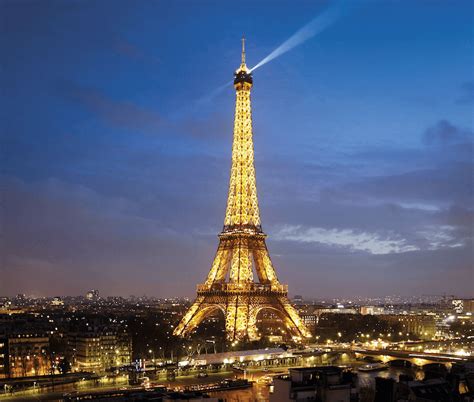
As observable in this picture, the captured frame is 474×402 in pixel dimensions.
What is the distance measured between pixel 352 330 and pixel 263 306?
33.3 metres

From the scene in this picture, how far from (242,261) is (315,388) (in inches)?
1582

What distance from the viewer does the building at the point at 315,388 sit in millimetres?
22781

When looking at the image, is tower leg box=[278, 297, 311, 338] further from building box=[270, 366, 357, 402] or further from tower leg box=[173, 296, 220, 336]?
building box=[270, 366, 357, 402]

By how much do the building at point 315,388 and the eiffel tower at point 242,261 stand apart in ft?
123

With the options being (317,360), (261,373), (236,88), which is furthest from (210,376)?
(236,88)

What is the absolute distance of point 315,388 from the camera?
23.2 m

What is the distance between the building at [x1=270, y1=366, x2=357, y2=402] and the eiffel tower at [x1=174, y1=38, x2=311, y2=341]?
3745 cm

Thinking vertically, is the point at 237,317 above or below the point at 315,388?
above

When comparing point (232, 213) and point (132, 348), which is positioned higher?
point (232, 213)

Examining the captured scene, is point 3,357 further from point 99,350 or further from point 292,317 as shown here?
point 292,317

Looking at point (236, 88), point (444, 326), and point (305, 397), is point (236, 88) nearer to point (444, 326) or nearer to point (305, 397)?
point (305, 397)

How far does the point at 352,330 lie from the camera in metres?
91.6

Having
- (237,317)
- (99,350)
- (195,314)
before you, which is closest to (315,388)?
(237,317)

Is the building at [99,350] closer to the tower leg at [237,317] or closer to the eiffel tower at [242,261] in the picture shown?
the eiffel tower at [242,261]
